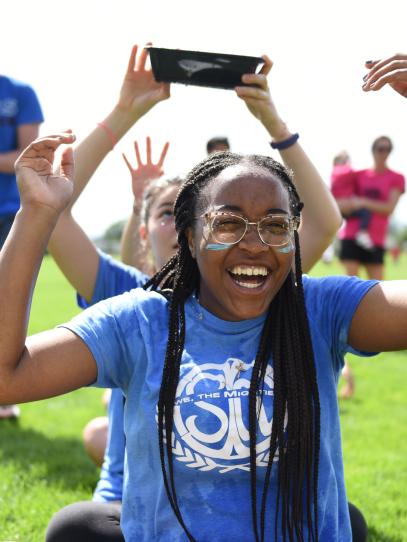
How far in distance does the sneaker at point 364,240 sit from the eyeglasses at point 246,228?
6.97m

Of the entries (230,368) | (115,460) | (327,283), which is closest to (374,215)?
(115,460)

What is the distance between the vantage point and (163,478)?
2367mm

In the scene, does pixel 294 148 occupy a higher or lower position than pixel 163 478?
higher

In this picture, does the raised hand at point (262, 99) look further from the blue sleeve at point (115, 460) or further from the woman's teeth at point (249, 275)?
the blue sleeve at point (115, 460)

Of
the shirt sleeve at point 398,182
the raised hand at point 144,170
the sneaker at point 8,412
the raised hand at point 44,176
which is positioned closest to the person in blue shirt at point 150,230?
the raised hand at point 144,170

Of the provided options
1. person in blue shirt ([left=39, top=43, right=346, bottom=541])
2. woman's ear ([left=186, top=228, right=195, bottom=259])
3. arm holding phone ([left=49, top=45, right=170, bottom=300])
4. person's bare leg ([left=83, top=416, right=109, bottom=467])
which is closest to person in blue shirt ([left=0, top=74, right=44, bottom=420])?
person's bare leg ([left=83, top=416, right=109, bottom=467])

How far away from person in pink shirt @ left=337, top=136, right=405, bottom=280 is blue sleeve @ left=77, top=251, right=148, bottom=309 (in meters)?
6.12

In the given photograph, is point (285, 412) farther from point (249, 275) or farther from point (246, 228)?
point (246, 228)

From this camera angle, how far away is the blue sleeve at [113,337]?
2346 millimetres

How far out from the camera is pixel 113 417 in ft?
11.1

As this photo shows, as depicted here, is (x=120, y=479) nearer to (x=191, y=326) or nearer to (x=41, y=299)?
(x=191, y=326)

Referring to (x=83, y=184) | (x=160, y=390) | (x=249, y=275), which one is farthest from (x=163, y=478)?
(x=83, y=184)

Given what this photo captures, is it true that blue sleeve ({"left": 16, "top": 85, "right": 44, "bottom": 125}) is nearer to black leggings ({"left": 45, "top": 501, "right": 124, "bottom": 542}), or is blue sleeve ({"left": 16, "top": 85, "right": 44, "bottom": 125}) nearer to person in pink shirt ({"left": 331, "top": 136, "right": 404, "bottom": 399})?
black leggings ({"left": 45, "top": 501, "right": 124, "bottom": 542})

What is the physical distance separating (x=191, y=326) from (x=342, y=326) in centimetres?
48
